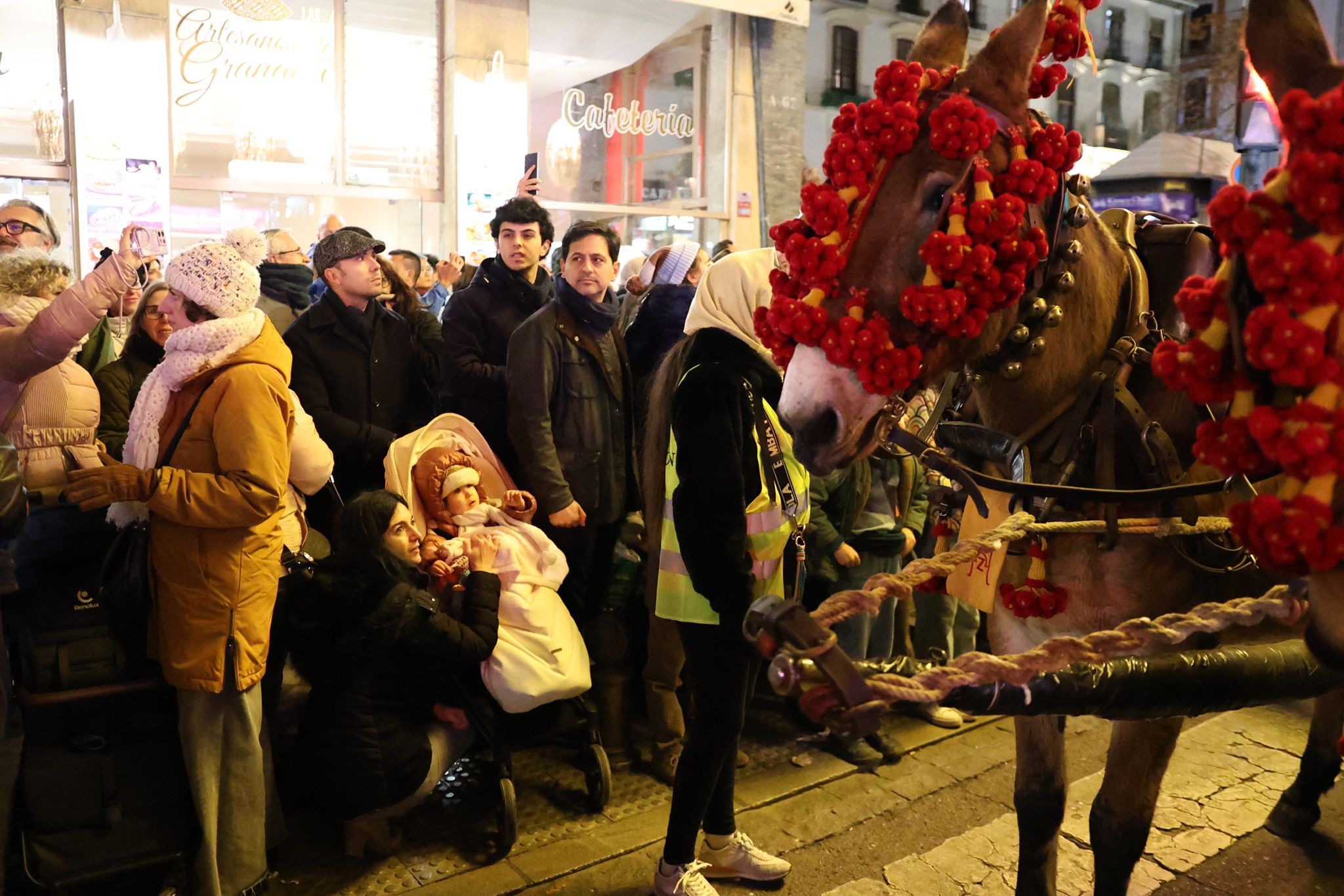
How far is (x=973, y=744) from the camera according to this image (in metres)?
5.14

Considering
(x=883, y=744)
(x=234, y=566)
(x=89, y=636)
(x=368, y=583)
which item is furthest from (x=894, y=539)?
(x=89, y=636)

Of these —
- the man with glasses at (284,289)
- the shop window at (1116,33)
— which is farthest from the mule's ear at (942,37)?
the shop window at (1116,33)

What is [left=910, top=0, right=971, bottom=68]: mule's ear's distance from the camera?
2.48m

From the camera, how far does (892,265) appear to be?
217cm

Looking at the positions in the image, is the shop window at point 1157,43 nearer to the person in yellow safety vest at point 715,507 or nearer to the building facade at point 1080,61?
the building facade at point 1080,61

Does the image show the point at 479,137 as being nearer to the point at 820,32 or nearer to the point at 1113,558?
the point at 1113,558

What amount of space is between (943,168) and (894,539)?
10.8 ft

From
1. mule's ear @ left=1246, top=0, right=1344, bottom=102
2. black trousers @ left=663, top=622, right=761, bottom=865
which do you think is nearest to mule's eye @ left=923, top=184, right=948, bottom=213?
mule's ear @ left=1246, top=0, right=1344, bottom=102

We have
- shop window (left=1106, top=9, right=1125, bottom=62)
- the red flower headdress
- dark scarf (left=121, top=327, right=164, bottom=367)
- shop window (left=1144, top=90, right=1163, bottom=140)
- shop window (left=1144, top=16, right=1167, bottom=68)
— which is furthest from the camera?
shop window (left=1144, top=16, right=1167, bottom=68)

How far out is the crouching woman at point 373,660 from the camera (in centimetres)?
367

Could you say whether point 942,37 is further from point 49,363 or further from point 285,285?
point 285,285

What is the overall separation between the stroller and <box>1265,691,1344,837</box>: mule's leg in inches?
108

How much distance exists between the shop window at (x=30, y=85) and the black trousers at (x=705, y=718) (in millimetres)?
8572

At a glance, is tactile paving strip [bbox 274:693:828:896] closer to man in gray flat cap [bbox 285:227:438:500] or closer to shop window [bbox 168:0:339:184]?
man in gray flat cap [bbox 285:227:438:500]
